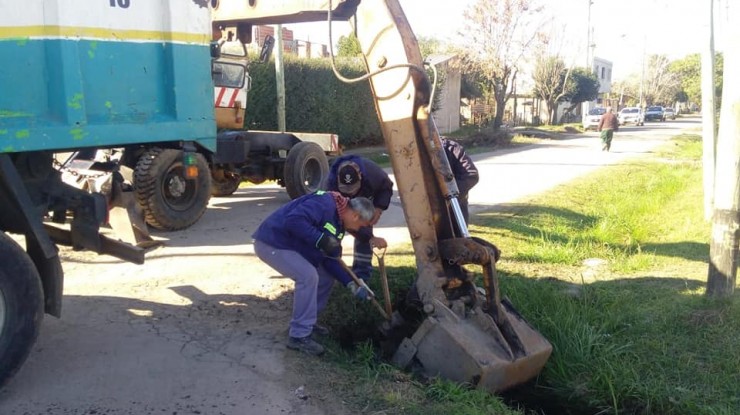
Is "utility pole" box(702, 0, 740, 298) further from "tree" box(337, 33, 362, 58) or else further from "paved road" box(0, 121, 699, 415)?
"tree" box(337, 33, 362, 58)

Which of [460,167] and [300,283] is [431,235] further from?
[460,167]

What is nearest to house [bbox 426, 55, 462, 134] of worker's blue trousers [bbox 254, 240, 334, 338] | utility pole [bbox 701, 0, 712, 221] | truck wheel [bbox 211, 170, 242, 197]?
utility pole [bbox 701, 0, 712, 221]

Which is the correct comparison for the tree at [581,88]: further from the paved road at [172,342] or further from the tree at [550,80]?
the paved road at [172,342]

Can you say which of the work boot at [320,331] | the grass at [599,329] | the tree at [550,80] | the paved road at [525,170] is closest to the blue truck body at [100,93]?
the work boot at [320,331]

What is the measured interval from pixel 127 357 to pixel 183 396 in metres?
0.68

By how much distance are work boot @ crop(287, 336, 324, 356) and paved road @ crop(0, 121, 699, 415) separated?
0.06 m

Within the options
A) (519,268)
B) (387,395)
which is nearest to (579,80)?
(519,268)

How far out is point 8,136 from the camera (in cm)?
371

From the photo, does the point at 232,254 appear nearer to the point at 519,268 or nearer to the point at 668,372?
the point at 519,268

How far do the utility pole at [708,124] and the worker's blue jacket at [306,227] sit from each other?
22.5ft

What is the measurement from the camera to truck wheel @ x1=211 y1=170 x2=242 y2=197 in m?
10.3

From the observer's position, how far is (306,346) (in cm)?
459

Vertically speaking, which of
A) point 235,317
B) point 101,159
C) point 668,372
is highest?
point 101,159

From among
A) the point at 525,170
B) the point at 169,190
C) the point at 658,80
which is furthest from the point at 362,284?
the point at 658,80
